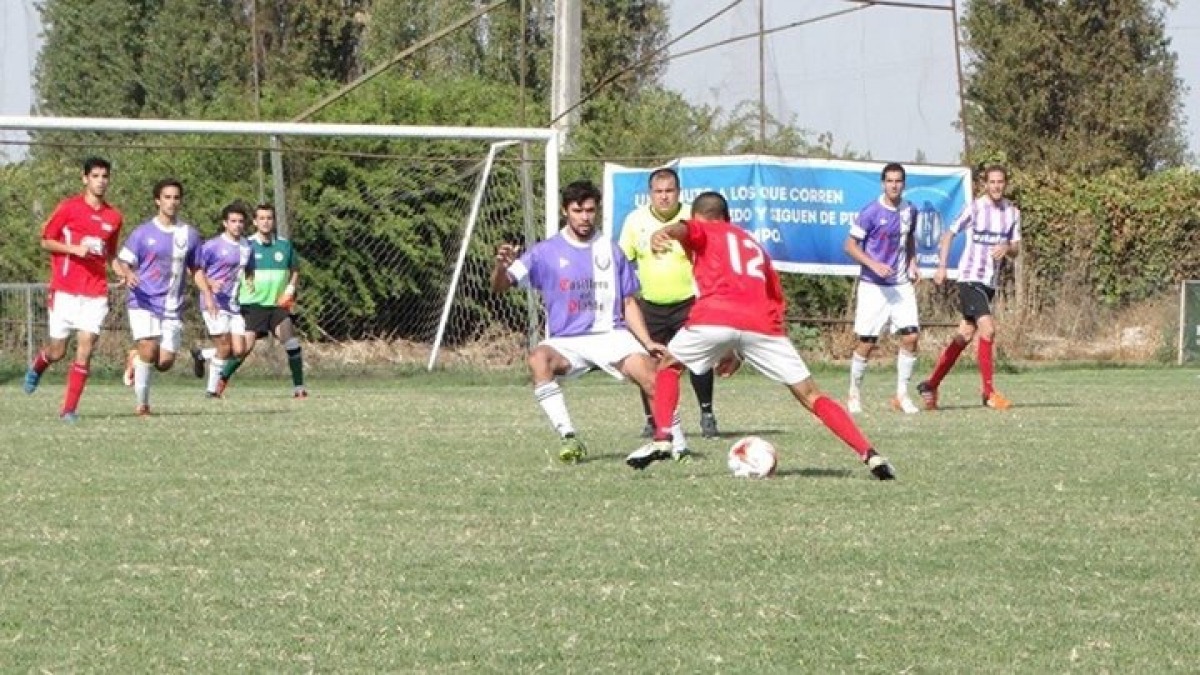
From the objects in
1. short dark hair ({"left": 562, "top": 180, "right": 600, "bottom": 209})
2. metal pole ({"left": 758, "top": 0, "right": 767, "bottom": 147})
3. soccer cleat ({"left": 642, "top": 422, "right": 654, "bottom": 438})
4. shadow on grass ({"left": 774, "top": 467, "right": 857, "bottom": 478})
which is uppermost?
metal pole ({"left": 758, "top": 0, "right": 767, "bottom": 147})

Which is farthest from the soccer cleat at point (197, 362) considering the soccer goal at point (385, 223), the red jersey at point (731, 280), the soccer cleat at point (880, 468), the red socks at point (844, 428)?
the soccer cleat at point (880, 468)

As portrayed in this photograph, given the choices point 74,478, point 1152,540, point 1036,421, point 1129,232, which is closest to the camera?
point 1152,540

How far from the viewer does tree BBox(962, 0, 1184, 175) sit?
44.2 metres

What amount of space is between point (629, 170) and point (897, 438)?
1304cm

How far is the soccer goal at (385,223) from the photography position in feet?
89.7

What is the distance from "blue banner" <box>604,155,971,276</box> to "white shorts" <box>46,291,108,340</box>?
10620 millimetres

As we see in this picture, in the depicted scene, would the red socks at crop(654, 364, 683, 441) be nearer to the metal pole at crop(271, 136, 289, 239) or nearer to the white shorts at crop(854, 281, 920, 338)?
the white shorts at crop(854, 281, 920, 338)

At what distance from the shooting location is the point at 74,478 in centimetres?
1197

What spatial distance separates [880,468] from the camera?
11.5m

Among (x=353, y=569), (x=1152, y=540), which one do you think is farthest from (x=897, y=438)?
(x=353, y=569)

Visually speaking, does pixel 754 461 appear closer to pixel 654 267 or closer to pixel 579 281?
pixel 579 281

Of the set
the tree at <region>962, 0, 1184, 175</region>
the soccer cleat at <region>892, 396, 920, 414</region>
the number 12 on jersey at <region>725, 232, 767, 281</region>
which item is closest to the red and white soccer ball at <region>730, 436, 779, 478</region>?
the number 12 on jersey at <region>725, 232, 767, 281</region>

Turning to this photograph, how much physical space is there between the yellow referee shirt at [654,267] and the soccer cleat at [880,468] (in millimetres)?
3918

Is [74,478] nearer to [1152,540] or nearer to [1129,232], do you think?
[1152,540]
